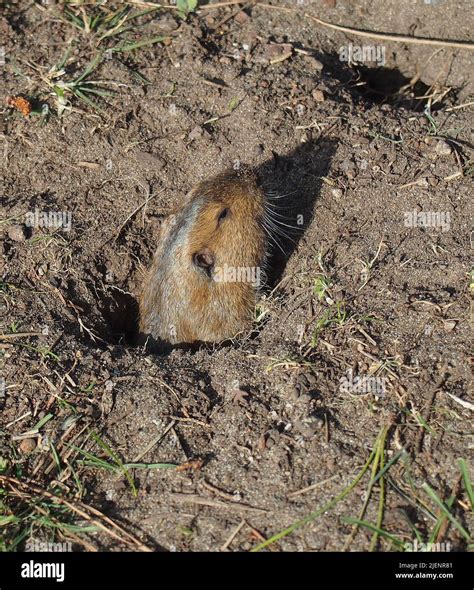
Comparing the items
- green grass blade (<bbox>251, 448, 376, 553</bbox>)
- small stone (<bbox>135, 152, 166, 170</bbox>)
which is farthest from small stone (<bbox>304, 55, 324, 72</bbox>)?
green grass blade (<bbox>251, 448, 376, 553</bbox>)

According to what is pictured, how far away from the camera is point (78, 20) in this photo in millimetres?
5801

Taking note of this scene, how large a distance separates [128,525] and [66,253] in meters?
2.01

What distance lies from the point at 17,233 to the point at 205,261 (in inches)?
49.4

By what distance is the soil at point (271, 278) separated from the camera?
370cm

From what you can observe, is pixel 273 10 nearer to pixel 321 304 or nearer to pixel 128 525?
pixel 321 304

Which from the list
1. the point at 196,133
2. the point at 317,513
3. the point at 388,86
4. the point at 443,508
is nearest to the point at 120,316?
the point at 196,133

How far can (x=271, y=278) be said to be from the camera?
5402mm

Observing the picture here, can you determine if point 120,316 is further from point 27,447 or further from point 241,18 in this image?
point 241,18

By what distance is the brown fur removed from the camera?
15.9 ft

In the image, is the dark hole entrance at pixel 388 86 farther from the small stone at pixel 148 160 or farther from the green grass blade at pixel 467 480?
the green grass blade at pixel 467 480

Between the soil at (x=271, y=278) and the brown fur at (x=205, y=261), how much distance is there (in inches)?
7.4

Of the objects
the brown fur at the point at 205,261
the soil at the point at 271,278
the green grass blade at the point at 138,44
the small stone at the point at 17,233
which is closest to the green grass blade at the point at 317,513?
the soil at the point at 271,278

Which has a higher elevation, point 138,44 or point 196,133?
point 138,44
